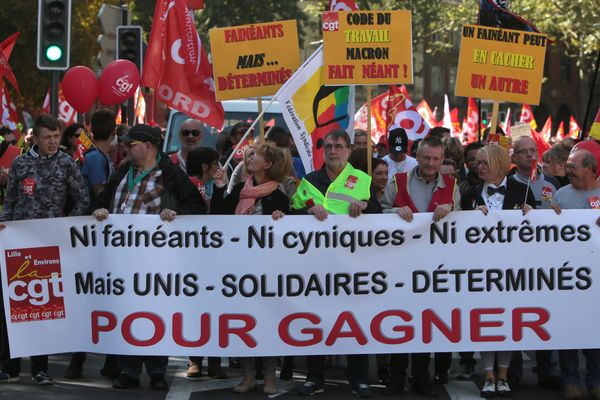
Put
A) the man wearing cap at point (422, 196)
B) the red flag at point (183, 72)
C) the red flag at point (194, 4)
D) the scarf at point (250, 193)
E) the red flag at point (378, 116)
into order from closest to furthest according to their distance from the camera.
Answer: the scarf at point (250, 193), the man wearing cap at point (422, 196), the red flag at point (183, 72), the red flag at point (194, 4), the red flag at point (378, 116)

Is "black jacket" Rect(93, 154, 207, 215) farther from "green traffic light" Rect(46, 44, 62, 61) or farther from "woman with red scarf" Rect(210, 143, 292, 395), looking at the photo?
"green traffic light" Rect(46, 44, 62, 61)

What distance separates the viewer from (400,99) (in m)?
17.7

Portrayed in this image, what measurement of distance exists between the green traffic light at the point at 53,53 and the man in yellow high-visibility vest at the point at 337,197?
615 cm

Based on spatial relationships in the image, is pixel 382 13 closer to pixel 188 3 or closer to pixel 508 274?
pixel 508 274

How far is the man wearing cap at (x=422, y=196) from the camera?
909cm

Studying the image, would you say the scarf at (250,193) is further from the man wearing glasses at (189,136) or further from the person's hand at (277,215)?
the man wearing glasses at (189,136)

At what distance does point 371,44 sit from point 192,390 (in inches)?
121

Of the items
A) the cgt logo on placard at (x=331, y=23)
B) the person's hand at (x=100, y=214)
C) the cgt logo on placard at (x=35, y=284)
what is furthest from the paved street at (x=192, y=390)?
the cgt logo on placard at (x=331, y=23)

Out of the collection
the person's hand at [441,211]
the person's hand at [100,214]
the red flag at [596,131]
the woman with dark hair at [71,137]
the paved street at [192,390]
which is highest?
the red flag at [596,131]

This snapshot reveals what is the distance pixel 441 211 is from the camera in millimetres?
8844

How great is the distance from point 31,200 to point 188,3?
4.71 meters

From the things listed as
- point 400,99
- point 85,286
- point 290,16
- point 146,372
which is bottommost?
point 146,372

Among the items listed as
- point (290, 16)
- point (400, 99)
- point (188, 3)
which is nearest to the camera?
point (188, 3)

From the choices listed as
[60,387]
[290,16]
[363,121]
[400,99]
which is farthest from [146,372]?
[290,16]
